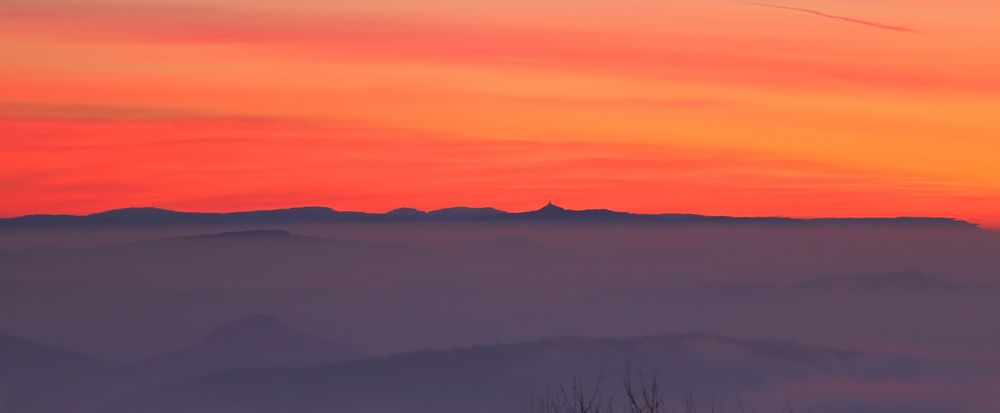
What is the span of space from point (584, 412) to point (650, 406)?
2.85 feet

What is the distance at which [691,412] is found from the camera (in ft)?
52.4

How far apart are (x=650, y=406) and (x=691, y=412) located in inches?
28.1

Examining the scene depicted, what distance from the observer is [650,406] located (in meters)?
15.5

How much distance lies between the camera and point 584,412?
16047 millimetres

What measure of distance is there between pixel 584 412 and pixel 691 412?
111 cm
